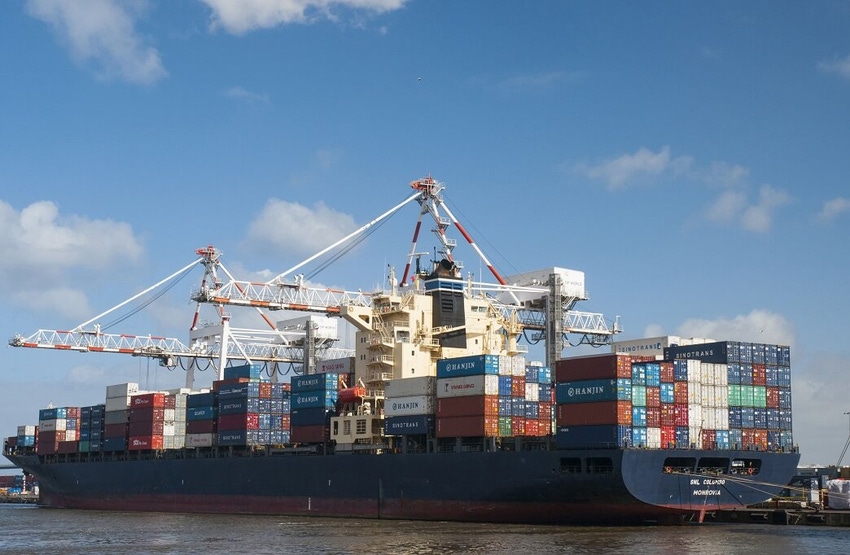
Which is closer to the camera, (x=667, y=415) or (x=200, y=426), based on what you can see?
(x=667, y=415)

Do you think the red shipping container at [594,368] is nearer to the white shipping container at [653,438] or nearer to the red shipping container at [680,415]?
the white shipping container at [653,438]

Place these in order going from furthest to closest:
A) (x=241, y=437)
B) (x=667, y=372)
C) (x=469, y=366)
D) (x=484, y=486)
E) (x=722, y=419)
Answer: (x=241, y=437) < (x=469, y=366) < (x=484, y=486) < (x=722, y=419) < (x=667, y=372)

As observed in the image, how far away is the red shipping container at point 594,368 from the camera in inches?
1884

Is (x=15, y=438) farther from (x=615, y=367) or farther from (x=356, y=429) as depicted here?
(x=615, y=367)

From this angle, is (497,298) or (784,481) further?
(497,298)

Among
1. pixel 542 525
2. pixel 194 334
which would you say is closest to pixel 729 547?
pixel 542 525

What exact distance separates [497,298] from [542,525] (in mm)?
27781

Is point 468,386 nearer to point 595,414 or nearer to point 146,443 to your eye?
point 595,414

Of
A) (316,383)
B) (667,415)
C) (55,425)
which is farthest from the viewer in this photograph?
(55,425)

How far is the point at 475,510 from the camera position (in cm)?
5303

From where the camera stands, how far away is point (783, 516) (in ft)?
178

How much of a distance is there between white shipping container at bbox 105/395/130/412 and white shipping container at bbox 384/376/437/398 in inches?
1079

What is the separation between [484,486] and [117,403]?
37.8 m

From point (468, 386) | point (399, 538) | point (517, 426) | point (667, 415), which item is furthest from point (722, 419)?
point (399, 538)
